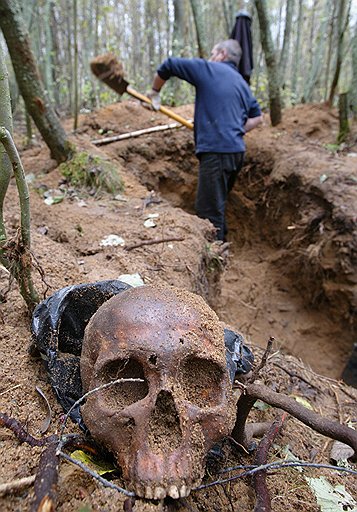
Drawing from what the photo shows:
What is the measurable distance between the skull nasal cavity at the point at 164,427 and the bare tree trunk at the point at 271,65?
6704mm

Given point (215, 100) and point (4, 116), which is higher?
point (215, 100)

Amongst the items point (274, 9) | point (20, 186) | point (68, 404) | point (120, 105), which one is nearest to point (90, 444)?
point (68, 404)

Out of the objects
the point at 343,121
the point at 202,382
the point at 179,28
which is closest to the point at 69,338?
the point at 202,382

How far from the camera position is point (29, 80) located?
14.0ft

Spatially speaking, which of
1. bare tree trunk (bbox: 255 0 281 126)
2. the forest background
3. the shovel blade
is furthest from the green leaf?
bare tree trunk (bbox: 255 0 281 126)

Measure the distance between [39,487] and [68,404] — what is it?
513mm

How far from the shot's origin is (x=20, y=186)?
1.63 meters

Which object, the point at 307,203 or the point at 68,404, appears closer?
the point at 68,404

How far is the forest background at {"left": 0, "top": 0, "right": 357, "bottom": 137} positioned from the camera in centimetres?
690

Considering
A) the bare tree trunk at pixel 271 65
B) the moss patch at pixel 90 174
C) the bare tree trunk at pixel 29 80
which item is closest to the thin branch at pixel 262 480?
the moss patch at pixel 90 174

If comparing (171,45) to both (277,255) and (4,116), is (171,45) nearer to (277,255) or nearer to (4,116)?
(277,255)

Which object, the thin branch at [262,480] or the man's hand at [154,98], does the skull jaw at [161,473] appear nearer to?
the thin branch at [262,480]

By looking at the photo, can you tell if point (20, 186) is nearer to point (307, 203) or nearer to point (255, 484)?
point (255, 484)

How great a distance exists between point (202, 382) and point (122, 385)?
32 cm
